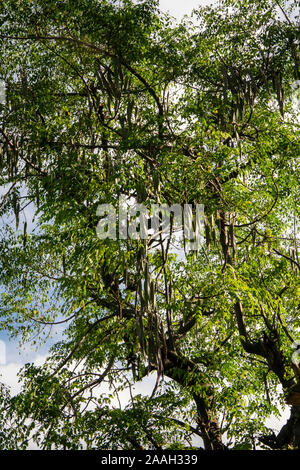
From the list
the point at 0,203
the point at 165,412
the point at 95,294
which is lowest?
the point at 165,412

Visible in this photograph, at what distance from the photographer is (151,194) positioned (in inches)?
215

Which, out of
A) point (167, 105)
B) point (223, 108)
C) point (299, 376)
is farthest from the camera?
point (167, 105)

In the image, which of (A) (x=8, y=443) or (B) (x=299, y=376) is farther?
(A) (x=8, y=443)

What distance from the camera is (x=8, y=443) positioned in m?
5.80

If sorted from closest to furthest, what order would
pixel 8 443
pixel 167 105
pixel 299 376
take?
pixel 299 376 → pixel 8 443 → pixel 167 105

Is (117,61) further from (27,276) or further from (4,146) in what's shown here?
(27,276)

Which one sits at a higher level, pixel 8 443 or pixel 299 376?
pixel 299 376

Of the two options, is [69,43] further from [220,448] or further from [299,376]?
[220,448]

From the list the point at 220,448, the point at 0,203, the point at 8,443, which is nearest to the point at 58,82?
the point at 0,203

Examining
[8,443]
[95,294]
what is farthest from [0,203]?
[8,443]

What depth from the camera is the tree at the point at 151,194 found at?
553 centimetres

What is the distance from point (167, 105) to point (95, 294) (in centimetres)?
300

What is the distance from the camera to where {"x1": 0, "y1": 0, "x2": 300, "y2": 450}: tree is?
5.53 m

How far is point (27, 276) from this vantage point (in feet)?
23.9
